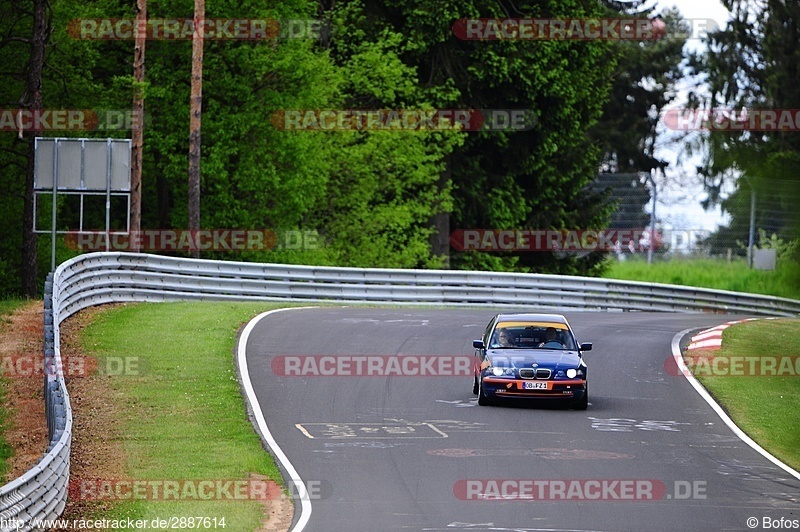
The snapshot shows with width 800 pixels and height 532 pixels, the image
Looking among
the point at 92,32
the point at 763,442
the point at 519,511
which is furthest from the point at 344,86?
the point at 519,511

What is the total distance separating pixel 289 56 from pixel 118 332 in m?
19.2

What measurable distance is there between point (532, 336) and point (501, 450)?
4.38 m

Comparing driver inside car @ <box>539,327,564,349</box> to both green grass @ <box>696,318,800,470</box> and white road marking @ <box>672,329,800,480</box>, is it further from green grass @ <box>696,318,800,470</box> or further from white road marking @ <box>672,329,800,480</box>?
green grass @ <box>696,318,800,470</box>

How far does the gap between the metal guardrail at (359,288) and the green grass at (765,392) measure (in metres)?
2.60

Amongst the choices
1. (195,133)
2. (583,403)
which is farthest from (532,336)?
(195,133)

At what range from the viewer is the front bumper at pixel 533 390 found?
1945cm

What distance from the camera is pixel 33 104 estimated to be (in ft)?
113

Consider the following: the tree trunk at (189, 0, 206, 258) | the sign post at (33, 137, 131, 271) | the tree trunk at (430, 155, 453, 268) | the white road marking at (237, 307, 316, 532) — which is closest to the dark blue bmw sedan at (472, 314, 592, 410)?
the white road marking at (237, 307, 316, 532)

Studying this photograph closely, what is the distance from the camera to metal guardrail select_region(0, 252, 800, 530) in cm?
2938

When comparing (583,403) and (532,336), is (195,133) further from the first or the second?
(583,403)

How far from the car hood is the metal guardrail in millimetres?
9815

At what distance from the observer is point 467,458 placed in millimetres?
16109

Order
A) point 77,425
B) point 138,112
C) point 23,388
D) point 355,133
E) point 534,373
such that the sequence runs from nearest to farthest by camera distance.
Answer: point 77,425 → point 534,373 → point 23,388 → point 138,112 → point 355,133

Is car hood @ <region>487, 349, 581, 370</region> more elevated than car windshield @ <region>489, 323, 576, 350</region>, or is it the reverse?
car windshield @ <region>489, 323, 576, 350</region>
